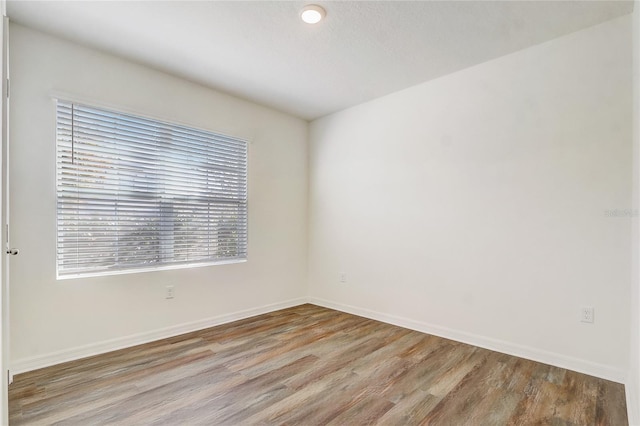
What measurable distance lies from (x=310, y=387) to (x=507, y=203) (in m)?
2.15

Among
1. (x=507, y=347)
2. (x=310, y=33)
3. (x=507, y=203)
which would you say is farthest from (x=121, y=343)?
(x=507, y=203)

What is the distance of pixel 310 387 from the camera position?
86.4 inches

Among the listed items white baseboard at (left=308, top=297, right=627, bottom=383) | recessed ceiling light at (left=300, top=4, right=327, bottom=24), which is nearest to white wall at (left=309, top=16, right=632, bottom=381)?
white baseboard at (left=308, top=297, right=627, bottom=383)

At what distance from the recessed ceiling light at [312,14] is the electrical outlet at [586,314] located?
2.83 metres

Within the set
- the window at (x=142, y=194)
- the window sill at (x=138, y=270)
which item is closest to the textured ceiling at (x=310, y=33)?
the window at (x=142, y=194)

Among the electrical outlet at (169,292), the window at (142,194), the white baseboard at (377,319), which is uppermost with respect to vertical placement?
the window at (142,194)

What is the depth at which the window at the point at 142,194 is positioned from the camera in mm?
2594

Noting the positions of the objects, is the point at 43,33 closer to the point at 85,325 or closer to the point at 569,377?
the point at 85,325

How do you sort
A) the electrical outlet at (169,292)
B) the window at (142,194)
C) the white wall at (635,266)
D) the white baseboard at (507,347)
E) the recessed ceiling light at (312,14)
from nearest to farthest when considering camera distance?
the white wall at (635,266) → the recessed ceiling light at (312,14) → the white baseboard at (507,347) → the window at (142,194) → the electrical outlet at (169,292)

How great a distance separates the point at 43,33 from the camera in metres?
2.46

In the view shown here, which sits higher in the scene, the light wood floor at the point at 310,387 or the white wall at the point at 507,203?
the white wall at the point at 507,203

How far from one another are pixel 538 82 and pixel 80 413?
390 cm

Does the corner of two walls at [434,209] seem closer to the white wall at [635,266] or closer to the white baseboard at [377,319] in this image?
the white baseboard at [377,319]

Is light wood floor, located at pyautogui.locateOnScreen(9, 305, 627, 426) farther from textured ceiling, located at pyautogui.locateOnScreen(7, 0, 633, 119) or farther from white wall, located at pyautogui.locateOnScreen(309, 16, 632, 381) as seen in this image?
textured ceiling, located at pyautogui.locateOnScreen(7, 0, 633, 119)
